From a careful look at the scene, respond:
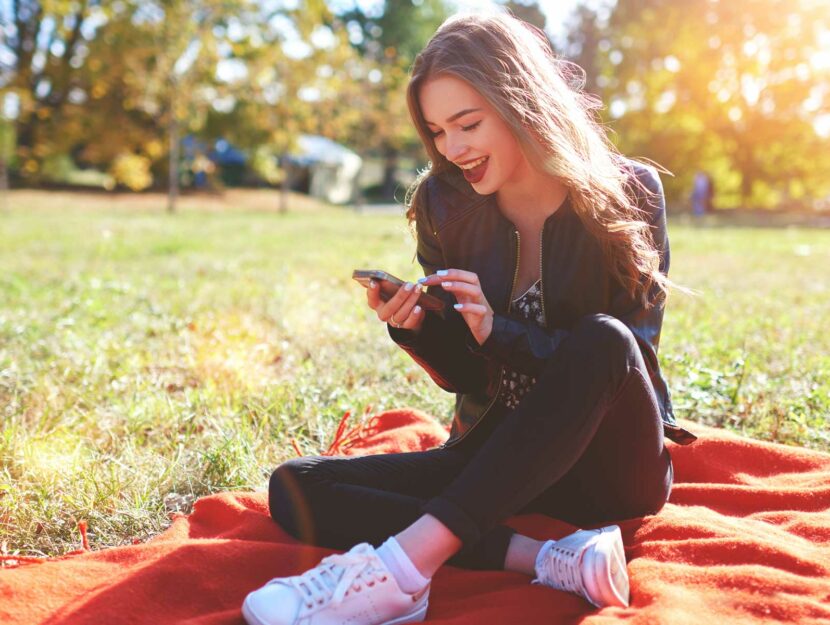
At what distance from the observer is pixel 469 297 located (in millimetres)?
2102

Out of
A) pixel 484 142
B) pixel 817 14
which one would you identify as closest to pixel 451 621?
pixel 484 142

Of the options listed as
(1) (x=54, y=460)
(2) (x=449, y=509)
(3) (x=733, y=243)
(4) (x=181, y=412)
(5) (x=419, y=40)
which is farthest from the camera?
(5) (x=419, y=40)

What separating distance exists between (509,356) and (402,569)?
67 centimetres

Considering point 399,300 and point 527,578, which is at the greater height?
point 399,300

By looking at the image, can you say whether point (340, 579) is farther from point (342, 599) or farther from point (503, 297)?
point (503, 297)

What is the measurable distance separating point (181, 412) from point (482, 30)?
6.69ft

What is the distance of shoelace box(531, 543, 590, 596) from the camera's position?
1854 millimetres

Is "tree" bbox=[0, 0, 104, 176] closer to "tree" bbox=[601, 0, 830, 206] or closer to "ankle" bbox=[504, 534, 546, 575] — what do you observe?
"tree" bbox=[601, 0, 830, 206]

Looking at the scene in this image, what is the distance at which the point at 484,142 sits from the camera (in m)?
2.29

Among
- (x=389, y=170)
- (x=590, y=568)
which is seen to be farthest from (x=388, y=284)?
(x=389, y=170)

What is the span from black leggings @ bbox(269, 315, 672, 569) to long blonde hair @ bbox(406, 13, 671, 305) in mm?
427

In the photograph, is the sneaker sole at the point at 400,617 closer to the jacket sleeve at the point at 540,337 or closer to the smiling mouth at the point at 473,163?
the jacket sleeve at the point at 540,337

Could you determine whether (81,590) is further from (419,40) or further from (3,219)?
(419,40)

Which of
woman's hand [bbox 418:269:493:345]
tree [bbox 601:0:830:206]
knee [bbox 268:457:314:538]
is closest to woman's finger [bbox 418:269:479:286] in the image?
woman's hand [bbox 418:269:493:345]
